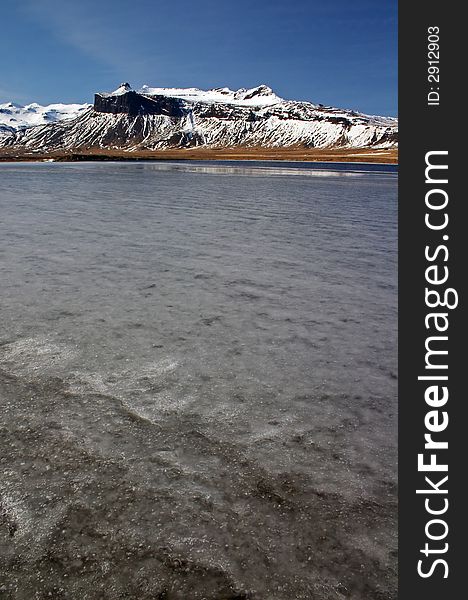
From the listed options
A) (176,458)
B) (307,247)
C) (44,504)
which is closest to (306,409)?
(176,458)

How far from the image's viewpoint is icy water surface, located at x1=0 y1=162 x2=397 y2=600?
3.09 m

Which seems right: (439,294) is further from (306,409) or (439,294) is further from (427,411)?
(306,409)

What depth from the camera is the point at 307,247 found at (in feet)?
47.4

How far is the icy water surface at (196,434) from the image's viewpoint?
3088 millimetres

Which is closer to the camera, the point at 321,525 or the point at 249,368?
the point at 321,525

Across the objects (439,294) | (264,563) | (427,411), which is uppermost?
(439,294)

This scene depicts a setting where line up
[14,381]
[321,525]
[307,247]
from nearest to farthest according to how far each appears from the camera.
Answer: [321,525] → [14,381] → [307,247]

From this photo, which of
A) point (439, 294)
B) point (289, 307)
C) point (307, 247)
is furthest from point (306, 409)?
point (307, 247)

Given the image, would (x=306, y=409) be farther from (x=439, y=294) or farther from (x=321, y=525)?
(x=439, y=294)

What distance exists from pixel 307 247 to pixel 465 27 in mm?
10365

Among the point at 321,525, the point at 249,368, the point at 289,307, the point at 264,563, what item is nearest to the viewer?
the point at 264,563

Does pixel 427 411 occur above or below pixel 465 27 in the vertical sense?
below

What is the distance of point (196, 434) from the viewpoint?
4.54m

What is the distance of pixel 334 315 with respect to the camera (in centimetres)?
808
